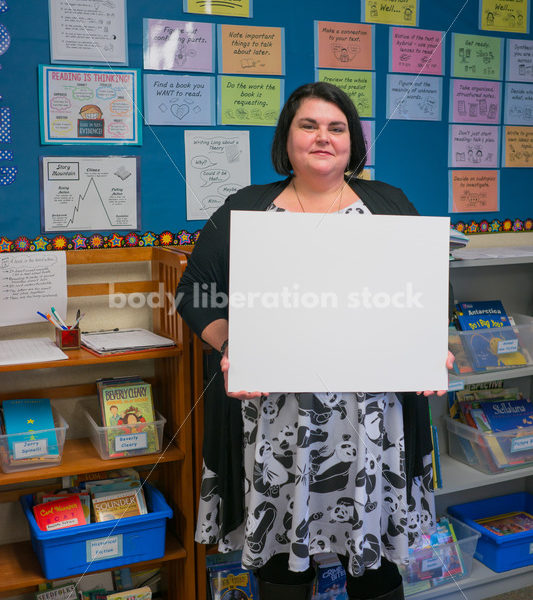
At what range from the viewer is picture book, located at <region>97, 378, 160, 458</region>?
→ 2051 mm

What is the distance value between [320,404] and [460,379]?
0.99 metres

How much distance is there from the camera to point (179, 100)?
7.40 ft

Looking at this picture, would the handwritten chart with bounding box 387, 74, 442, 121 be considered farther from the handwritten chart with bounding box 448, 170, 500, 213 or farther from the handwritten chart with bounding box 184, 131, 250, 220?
the handwritten chart with bounding box 184, 131, 250, 220

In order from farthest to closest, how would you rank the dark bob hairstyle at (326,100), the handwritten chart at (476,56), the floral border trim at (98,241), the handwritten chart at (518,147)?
1. the handwritten chart at (518,147)
2. the handwritten chart at (476,56)
3. the floral border trim at (98,241)
4. the dark bob hairstyle at (326,100)

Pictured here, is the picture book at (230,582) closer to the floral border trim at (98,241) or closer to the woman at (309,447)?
the woman at (309,447)

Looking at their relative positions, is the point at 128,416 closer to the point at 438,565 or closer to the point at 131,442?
the point at 131,442

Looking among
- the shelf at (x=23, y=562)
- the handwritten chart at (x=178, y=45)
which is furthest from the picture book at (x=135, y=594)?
the handwritten chart at (x=178, y=45)

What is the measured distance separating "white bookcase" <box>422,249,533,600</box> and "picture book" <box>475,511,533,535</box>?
101mm

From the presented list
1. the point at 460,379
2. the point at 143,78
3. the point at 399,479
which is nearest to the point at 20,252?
the point at 143,78

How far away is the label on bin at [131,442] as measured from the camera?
2.05 m

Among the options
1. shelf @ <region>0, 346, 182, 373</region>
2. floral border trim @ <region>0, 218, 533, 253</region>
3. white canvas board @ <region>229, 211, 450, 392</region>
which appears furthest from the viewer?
floral border trim @ <region>0, 218, 533, 253</region>

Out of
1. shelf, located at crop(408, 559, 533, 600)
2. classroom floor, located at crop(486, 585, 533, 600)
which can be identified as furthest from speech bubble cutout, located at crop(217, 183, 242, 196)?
classroom floor, located at crop(486, 585, 533, 600)

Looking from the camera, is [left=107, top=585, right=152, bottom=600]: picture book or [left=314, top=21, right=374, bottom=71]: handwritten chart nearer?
[left=107, top=585, right=152, bottom=600]: picture book

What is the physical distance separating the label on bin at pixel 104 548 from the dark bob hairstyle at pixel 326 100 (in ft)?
3.77
